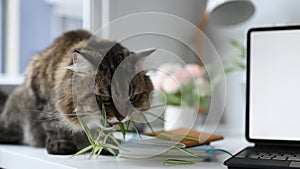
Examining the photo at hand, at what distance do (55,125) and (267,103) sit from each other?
494 mm

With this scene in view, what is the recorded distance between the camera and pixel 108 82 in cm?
85

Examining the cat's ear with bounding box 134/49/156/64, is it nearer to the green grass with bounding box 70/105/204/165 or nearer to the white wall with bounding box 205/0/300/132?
the green grass with bounding box 70/105/204/165

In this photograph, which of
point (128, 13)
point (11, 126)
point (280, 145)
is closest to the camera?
point (280, 145)

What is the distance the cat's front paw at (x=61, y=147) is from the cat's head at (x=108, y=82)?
0.15m

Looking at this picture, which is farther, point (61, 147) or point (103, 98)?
point (61, 147)

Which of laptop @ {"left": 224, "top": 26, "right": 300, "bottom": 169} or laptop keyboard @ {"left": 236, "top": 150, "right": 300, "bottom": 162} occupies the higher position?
laptop @ {"left": 224, "top": 26, "right": 300, "bottom": 169}

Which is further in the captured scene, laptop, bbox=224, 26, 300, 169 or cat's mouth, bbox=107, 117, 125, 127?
laptop, bbox=224, 26, 300, 169

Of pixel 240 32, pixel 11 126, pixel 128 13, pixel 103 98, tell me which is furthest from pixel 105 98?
pixel 240 32

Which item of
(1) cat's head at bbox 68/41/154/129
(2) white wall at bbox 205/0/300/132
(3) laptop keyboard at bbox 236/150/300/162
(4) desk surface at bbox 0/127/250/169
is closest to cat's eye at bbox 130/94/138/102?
(1) cat's head at bbox 68/41/154/129

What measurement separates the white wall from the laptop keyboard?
544mm

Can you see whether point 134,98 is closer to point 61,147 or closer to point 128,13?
point 61,147

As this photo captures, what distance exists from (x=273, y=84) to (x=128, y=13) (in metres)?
0.55

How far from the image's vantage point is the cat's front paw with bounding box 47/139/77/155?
0.98 meters

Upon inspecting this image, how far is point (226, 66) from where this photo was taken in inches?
63.6
